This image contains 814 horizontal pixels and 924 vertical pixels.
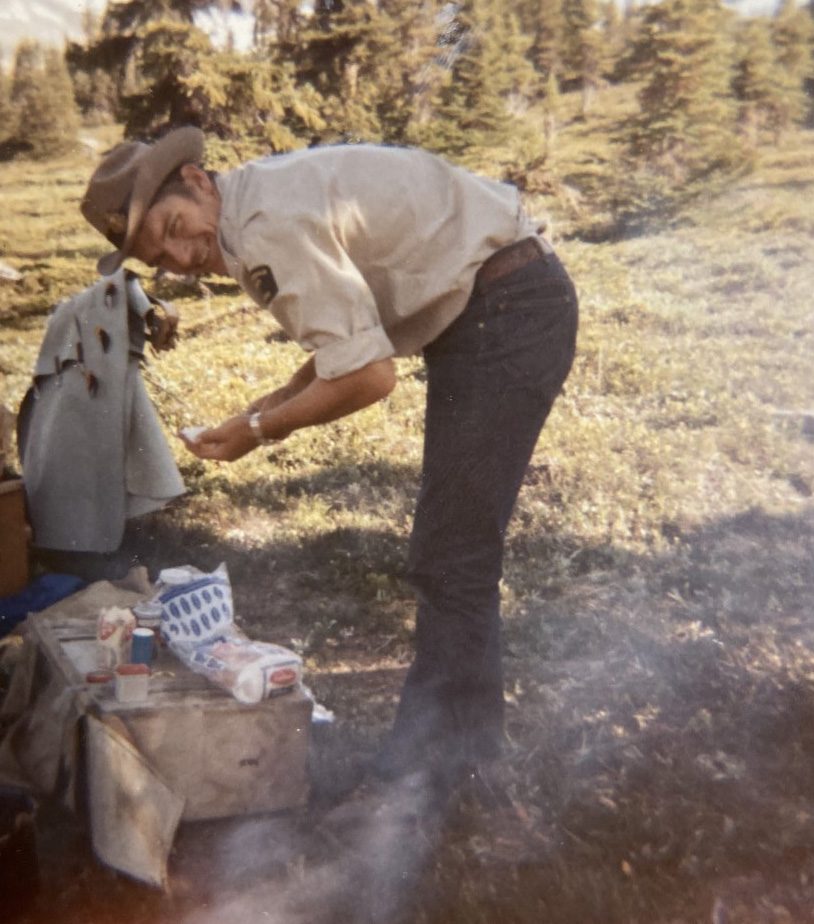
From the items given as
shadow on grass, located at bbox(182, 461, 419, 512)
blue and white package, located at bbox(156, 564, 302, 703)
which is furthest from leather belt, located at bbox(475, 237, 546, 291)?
shadow on grass, located at bbox(182, 461, 419, 512)

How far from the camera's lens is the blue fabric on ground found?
3566mm

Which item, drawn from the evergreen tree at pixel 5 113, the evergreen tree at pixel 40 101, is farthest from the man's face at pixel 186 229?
the evergreen tree at pixel 5 113

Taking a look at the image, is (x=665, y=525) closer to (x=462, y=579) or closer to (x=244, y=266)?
(x=462, y=579)

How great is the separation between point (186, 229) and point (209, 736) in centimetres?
128

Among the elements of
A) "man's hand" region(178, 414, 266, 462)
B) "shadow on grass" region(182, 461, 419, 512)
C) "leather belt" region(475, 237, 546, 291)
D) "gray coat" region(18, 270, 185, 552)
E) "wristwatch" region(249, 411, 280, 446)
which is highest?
"leather belt" region(475, 237, 546, 291)

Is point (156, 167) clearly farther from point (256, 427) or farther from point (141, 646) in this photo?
point (141, 646)

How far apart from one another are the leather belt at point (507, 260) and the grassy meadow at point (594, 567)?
1.39 meters

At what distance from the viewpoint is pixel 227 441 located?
253 cm

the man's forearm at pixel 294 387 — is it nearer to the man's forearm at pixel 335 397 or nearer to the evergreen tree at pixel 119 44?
the man's forearm at pixel 335 397

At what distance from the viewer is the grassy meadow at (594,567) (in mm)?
2533

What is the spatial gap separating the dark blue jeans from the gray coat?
1.75 metres

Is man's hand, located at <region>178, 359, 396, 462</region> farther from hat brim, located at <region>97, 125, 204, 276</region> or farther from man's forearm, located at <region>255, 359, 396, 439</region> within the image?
hat brim, located at <region>97, 125, 204, 276</region>

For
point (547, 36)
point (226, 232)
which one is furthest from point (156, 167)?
point (547, 36)

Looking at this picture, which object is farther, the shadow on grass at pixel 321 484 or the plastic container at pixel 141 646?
the shadow on grass at pixel 321 484
